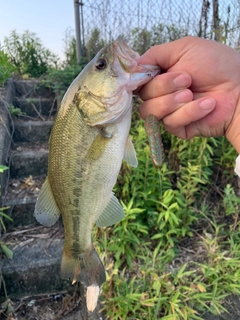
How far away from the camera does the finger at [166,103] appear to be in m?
1.08

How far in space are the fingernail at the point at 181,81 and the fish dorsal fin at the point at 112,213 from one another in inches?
19.0

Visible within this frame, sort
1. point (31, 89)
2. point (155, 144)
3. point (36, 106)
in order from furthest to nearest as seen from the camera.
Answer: point (31, 89) → point (36, 106) → point (155, 144)

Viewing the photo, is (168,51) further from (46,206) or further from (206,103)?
(46,206)

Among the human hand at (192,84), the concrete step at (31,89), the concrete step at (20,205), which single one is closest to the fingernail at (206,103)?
the human hand at (192,84)

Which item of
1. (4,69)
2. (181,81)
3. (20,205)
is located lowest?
(20,205)

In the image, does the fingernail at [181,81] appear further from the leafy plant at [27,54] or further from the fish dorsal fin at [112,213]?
the leafy plant at [27,54]

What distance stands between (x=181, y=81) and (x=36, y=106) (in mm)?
3573

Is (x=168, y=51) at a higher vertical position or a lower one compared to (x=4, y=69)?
higher

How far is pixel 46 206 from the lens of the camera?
116 centimetres

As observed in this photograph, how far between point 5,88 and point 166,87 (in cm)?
343

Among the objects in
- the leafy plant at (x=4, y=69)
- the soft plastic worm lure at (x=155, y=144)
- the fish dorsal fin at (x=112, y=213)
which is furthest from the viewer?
the leafy plant at (x=4, y=69)

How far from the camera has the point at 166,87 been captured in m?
1.06

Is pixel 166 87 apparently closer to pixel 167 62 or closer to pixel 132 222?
pixel 167 62

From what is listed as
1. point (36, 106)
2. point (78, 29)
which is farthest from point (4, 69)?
point (78, 29)
